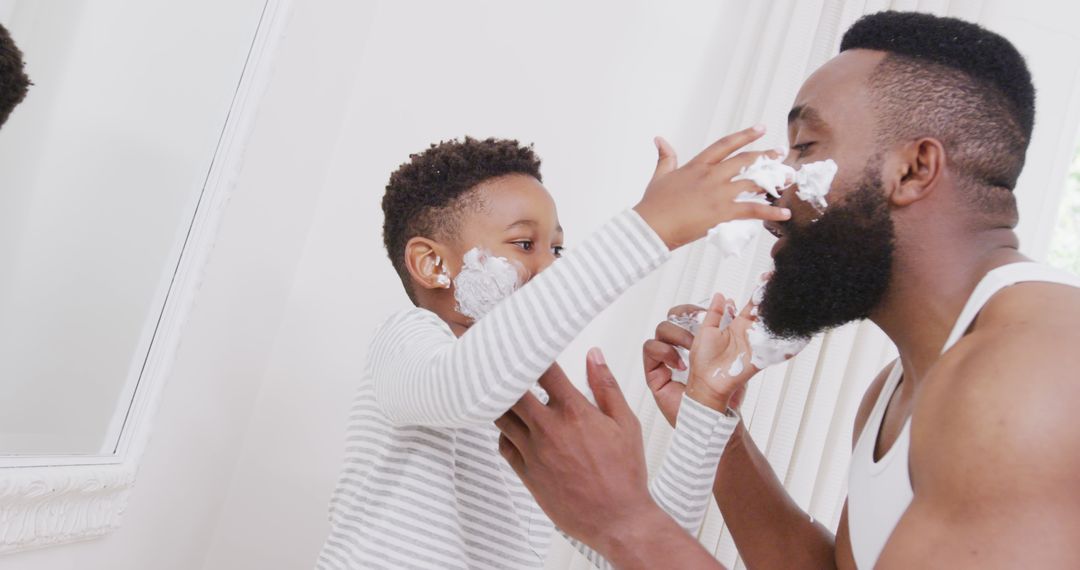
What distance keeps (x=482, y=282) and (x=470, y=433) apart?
0.19 m

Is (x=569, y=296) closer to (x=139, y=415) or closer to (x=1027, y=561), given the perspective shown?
(x=1027, y=561)

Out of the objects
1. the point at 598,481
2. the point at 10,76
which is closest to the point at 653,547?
the point at 598,481

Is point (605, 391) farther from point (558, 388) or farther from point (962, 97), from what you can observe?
point (962, 97)

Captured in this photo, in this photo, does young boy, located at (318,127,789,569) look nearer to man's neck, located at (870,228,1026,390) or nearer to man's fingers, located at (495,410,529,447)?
man's fingers, located at (495,410,529,447)

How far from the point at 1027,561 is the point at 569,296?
0.41 m

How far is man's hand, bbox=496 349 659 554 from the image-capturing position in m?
0.89

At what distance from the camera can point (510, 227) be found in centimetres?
115

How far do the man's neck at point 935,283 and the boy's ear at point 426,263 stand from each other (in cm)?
54

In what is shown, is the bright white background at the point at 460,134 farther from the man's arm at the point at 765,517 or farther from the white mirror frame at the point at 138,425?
the man's arm at the point at 765,517

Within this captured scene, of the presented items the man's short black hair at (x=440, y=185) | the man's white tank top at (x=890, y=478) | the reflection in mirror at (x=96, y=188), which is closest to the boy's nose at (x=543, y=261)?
the man's short black hair at (x=440, y=185)

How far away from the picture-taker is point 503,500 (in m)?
1.12

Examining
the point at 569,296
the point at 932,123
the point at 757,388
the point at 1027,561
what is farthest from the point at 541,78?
the point at 1027,561

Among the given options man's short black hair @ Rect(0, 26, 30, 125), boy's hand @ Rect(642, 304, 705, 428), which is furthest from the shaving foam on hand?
man's short black hair @ Rect(0, 26, 30, 125)

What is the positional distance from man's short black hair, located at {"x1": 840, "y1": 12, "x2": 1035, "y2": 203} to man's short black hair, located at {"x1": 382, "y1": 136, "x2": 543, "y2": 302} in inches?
18.9
